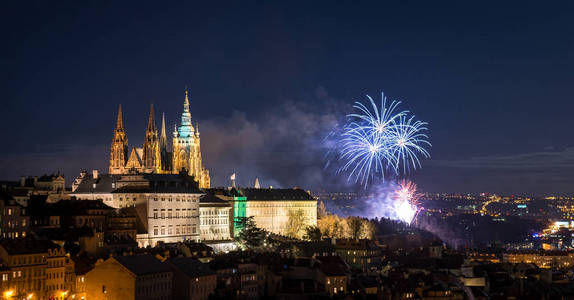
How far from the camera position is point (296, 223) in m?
143

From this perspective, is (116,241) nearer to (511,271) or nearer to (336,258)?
(336,258)

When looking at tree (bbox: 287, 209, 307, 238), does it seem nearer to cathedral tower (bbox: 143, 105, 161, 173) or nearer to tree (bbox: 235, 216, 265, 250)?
tree (bbox: 235, 216, 265, 250)

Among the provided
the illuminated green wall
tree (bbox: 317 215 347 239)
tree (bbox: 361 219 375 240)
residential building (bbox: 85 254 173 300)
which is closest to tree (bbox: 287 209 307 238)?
tree (bbox: 317 215 347 239)

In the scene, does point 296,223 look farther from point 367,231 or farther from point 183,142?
point 183,142

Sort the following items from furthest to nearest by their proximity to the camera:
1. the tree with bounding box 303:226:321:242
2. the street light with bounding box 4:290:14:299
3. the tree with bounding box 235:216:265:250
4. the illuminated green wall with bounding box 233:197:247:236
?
the illuminated green wall with bounding box 233:197:247:236 → the tree with bounding box 303:226:321:242 → the tree with bounding box 235:216:265:250 → the street light with bounding box 4:290:14:299

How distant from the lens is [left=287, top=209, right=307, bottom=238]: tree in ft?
458

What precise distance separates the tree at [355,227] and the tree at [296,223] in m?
7.22

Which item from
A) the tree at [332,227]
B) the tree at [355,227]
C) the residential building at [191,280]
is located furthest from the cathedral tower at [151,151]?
the residential building at [191,280]

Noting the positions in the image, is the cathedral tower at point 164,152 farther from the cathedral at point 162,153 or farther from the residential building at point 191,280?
the residential building at point 191,280

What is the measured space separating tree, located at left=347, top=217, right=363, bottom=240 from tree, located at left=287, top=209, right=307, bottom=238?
722 cm

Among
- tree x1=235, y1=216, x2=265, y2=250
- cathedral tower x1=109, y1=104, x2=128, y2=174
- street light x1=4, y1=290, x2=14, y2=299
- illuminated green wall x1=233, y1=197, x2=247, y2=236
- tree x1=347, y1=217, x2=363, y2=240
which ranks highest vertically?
cathedral tower x1=109, y1=104, x2=128, y2=174

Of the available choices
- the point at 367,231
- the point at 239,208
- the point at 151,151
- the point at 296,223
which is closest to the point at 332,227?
the point at 296,223

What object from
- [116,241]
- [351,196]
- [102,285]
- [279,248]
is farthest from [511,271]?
[351,196]

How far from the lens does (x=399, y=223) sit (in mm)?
182875
